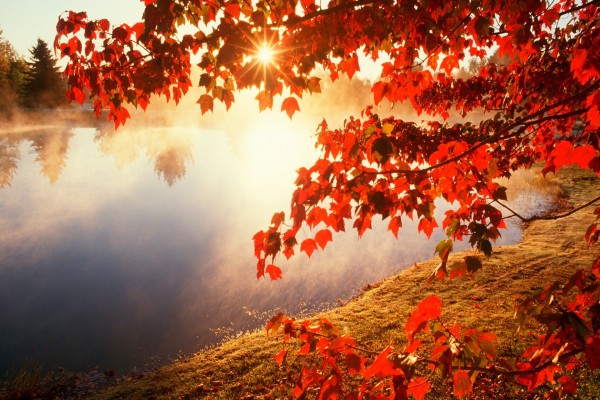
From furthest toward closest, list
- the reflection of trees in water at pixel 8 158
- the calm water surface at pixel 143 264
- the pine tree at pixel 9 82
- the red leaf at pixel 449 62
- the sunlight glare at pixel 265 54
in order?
the pine tree at pixel 9 82
the reflection of trees in water at pixel 8 158
the calm water surface at pixel 143 264
the red leaf at pixel 449 62
the sunlight glare at pixel 265 54

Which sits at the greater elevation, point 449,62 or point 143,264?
point 449,62

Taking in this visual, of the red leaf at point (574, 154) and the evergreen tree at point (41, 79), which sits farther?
the evergreen tree at point (41, 79)

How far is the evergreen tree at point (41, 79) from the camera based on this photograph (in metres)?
51.7

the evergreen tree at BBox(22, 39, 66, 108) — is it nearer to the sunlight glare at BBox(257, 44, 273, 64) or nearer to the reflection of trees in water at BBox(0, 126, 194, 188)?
the reflection of trees in water at BBox(0, 126, 194, 188)

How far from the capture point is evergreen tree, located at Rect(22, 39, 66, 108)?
169 ft

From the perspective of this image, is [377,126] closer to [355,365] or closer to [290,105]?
[290,105]

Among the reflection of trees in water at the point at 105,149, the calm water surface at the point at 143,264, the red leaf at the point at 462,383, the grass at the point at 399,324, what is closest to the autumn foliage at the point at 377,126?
the red leaf at the point at 462,383

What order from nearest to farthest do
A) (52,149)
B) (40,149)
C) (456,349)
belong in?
(456,349), (40,149), (52,149)

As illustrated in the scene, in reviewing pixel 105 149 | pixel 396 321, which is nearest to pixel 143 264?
pixel 396 321

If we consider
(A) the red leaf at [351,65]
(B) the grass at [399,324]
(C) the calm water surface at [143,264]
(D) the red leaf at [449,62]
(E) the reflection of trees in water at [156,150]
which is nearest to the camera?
(A) the red leaf at [351,65]

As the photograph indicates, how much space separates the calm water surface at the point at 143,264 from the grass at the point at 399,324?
1233 mm

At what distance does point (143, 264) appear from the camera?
465 inches

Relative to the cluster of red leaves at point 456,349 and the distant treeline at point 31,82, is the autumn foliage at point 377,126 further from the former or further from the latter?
the distant treeline at point 31,82

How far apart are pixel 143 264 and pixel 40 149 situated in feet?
83.8
